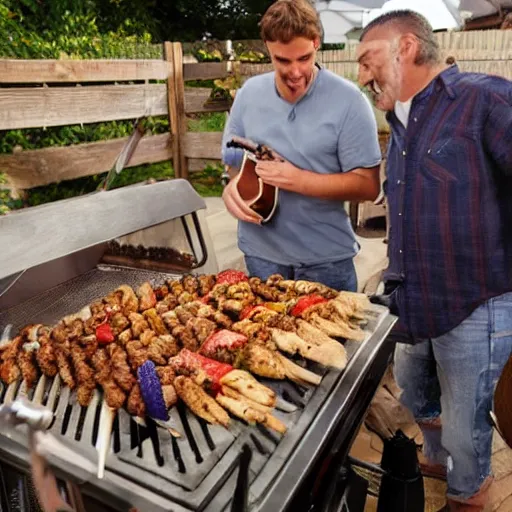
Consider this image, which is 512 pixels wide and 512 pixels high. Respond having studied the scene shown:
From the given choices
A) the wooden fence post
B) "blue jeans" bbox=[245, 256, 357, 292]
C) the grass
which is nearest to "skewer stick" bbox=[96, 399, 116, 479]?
"blue jeans" bbox=[245, 256, 357, 292]

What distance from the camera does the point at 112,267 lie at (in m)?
2.77

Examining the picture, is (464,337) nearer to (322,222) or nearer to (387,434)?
(322,222)

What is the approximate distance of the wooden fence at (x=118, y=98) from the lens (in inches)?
171

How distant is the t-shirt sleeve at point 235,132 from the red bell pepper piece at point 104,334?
129 cm

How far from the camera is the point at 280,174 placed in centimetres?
255

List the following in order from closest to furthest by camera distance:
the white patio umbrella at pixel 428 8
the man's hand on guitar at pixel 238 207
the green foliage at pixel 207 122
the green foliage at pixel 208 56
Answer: the white patio umbrella at pixel 428 8 < the man's hand on guitar at pixel 238 207 < the green foliage at pixel 207 122 < the green foliage at pixel 208 56

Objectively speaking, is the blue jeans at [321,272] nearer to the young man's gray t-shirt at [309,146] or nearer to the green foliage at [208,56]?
the young man's gray t-shirt at [309,146]

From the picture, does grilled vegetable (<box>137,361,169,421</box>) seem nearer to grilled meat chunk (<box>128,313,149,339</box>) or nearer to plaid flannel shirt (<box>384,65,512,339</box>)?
grilled meat chunk (<box>128,313,149,339</box>)

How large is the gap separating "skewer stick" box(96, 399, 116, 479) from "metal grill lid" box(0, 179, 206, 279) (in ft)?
1.74

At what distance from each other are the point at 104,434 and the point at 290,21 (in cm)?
205

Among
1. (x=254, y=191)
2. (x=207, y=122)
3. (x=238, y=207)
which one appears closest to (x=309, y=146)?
(x=254, y=191)

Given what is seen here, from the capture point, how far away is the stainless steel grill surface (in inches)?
46.6

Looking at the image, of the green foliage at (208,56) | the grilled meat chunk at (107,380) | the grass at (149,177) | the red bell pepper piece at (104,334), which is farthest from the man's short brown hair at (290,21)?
the green foliage at (208,56)

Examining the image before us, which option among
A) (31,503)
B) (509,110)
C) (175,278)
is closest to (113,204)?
(175,278)
